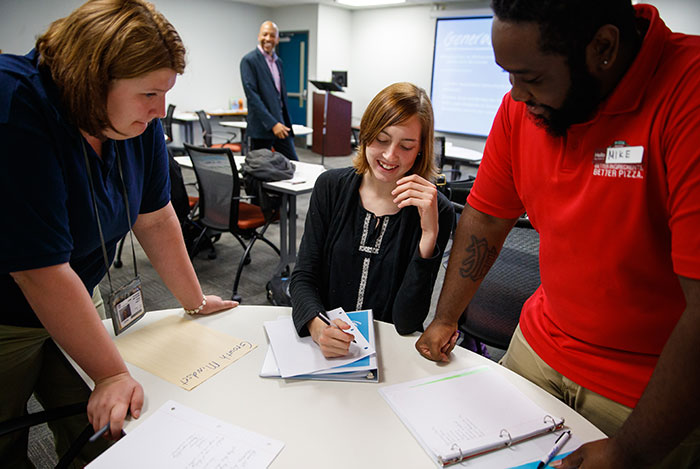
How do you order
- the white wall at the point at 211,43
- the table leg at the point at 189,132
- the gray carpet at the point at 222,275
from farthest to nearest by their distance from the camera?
the white wall at the point at 211,43, the table leg at the point at 189,132, the gray carpet at the point at 222,275

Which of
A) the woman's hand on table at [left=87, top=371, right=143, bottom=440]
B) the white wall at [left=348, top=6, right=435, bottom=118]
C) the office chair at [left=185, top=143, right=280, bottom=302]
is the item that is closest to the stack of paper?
the woman's hand on table at [left=87, top=371, right=143, bottom=440]

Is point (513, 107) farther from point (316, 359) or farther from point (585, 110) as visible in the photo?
point (316, 359)

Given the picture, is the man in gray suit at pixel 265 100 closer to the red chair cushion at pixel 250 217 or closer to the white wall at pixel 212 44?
the red chair cushion at pixel 250 217

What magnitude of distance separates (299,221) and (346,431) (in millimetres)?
4013

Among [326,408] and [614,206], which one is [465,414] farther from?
[614,206]

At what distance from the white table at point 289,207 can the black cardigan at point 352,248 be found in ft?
5.31

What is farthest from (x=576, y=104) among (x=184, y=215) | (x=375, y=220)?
(x=184, y=215)

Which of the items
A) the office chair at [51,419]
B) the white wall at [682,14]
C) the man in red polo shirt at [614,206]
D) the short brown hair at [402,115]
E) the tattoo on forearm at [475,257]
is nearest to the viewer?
the man in red polo shirt at [614,206]

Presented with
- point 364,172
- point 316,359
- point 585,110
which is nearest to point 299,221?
point 364,172

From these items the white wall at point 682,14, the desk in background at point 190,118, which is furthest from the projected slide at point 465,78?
the desk in background at point 190,118

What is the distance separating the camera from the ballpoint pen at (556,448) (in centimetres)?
79

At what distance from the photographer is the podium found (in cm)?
801

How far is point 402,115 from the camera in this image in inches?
51.7

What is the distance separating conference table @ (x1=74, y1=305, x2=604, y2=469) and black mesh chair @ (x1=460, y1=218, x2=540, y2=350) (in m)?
0.56
